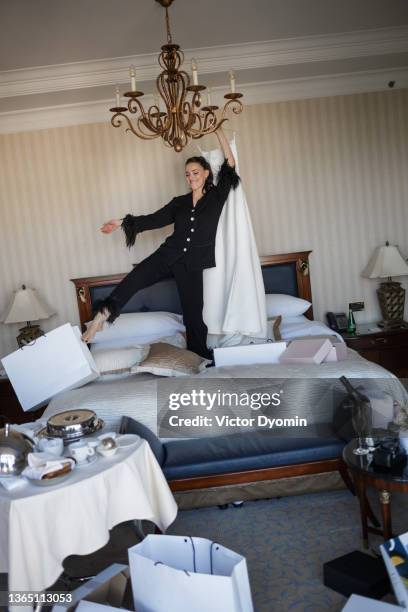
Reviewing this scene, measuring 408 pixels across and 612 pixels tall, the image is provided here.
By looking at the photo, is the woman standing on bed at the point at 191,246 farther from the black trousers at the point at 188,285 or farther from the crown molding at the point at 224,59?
the crown molding at the point at 224,59

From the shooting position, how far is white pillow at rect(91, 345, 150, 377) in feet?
12.3

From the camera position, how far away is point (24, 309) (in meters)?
4.70

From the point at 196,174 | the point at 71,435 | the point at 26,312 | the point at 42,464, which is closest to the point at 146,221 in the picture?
the point at 196,174

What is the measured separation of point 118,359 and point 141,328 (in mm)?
686

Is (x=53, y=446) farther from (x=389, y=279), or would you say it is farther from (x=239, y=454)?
(x=389, y=279)

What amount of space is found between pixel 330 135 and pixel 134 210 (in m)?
1.69

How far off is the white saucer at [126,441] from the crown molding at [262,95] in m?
3.19

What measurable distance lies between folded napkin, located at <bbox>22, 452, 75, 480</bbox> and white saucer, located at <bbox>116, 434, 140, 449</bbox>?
0.24 m

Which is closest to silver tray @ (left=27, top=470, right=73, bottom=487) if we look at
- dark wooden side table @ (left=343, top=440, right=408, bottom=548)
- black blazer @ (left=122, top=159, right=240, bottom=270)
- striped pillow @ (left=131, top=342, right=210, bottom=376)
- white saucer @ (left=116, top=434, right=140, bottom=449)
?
white saucer @ (left=116, top=434, right=140, bottom=449)

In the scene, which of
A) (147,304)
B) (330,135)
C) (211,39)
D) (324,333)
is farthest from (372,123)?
(147,304)

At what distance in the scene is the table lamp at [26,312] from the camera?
4695mm

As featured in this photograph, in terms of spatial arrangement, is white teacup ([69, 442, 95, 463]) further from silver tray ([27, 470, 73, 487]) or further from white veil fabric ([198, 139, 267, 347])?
white veil fabric ([198, 139, 267, 347])

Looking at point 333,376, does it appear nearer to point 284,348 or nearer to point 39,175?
point 284,348

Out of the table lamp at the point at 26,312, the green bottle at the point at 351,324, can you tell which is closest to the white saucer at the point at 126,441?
the table lamp at the point at 26,312
